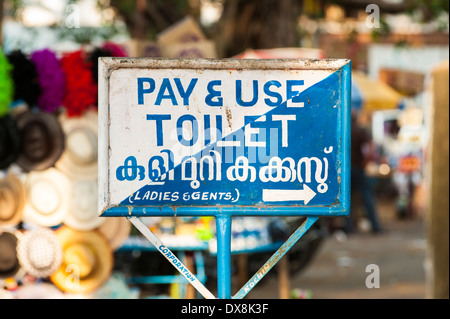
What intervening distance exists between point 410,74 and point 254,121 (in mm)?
15066

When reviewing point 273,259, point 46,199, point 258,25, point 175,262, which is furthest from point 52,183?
point 258,25

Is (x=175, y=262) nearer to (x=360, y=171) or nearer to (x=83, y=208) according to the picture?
(x=83, y=208)

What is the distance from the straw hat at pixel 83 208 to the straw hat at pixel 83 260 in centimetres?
6

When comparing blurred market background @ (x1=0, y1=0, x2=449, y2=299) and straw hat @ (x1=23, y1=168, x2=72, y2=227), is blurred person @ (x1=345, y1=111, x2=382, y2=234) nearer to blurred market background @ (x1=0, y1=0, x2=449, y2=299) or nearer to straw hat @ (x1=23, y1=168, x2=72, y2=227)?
blurred market background @ (x1=0, y1=0, x2=449, y2=299)

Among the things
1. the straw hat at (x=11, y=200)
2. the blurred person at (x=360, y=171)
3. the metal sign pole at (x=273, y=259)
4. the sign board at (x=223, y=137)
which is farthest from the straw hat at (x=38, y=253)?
the blurred person at (x=360, y=171)

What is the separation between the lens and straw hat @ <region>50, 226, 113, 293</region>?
19.6 feet

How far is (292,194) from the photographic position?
3.17m

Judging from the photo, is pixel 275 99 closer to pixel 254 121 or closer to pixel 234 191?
pixel 254 121

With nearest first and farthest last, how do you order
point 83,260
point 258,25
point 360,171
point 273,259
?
point 273,259
point 83,260
point 258,25
point 360,171

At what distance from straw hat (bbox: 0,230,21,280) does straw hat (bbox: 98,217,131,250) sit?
25.0 inches

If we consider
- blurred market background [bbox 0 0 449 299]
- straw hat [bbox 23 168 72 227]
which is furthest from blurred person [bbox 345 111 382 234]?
straw hat [bbox 23 168 72 227]

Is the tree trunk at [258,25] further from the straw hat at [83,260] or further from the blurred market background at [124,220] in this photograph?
the straw hat at [83,260]

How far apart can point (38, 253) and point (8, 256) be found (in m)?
0.22

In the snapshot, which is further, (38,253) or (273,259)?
(38,253)
